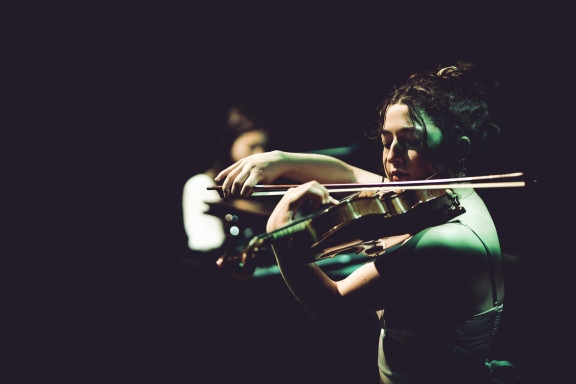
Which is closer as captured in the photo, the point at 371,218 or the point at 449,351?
the point at 371,218

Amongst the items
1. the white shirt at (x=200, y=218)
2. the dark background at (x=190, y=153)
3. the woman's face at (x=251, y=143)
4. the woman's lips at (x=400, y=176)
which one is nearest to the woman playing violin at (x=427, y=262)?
the woman's lips at (x=400, y=176)

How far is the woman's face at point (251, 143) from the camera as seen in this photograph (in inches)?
115

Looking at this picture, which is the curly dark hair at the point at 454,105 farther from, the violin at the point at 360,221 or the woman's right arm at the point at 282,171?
the woman's right arm at the point at 282,171

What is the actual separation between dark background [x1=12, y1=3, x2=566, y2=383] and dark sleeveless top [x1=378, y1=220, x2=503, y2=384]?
48.8 inches

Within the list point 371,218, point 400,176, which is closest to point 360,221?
point 371,218

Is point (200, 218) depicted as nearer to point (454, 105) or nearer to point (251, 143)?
point (251, 143)

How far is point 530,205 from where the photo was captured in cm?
212

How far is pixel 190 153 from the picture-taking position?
2930 mm

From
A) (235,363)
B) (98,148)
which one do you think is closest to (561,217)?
(235,363)

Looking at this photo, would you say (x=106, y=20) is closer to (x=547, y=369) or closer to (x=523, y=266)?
(x=523, y=266)

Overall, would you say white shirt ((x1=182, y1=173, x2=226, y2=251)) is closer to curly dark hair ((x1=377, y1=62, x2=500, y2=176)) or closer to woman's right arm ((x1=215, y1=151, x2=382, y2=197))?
woman's right arm ((x1=215, y1=151, x2=382, y2=197))

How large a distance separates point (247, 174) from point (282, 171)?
0.71 feet

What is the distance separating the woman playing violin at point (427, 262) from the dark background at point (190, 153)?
1062 millimetres

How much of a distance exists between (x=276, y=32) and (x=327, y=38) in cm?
39
